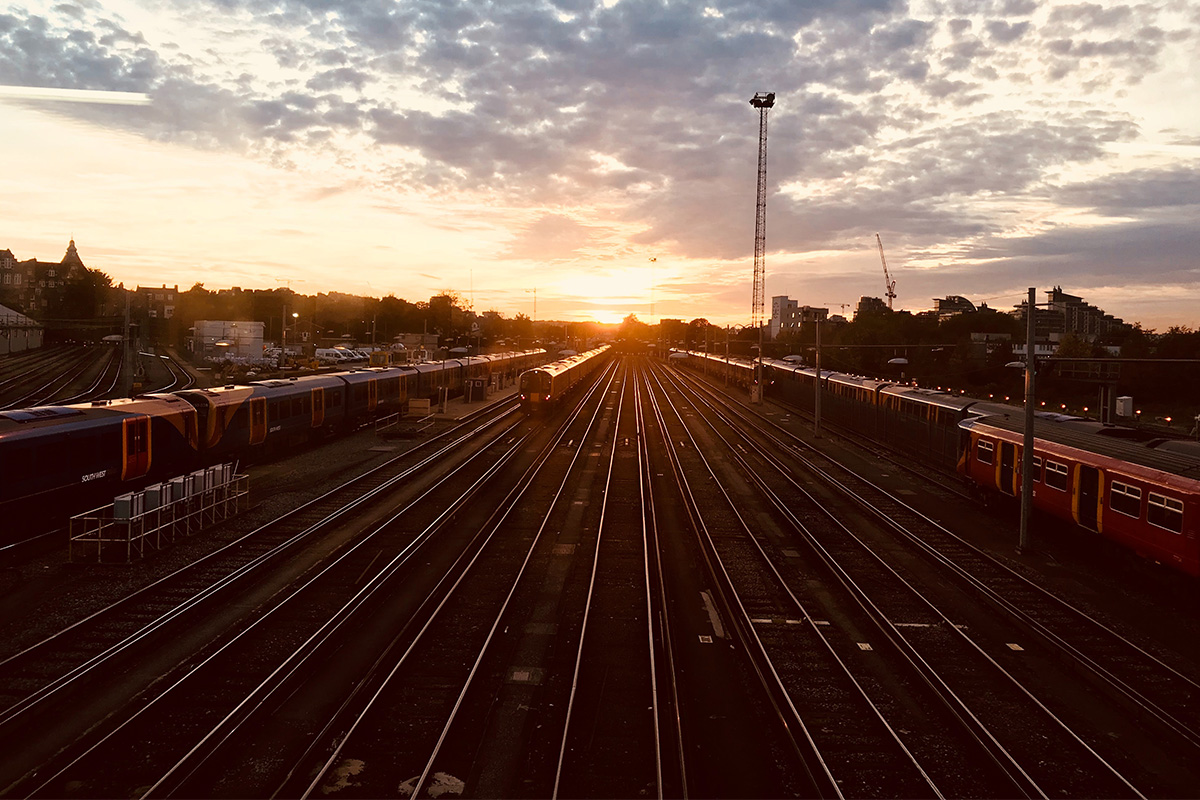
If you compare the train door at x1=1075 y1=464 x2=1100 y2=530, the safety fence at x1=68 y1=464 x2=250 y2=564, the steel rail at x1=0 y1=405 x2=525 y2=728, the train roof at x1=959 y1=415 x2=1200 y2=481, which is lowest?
the steel rail at x1=0 y1=405 x2=525 y2=728

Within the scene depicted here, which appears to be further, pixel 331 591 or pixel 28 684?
pixel 331 591

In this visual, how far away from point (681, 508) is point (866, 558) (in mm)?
7214

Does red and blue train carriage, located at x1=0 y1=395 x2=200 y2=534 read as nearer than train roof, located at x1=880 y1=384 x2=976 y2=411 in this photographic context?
Yes

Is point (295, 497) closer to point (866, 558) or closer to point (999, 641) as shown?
point (866, 558)

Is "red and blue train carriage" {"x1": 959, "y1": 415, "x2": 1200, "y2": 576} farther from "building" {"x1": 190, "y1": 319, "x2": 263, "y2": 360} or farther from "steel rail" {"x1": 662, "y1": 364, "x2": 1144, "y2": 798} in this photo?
"building" {"x1": 190, "y1": 319, "x2": 263, "y2": 360}

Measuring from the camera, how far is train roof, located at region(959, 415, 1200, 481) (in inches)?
657

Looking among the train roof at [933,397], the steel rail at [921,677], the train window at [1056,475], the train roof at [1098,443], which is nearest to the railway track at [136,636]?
the steel rail at [921,677]

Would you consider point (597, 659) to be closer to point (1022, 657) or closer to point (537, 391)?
point (1022, 657)

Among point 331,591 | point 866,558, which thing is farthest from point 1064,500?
point 331,591

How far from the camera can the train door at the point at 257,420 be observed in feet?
99.5

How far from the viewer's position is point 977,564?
19281 mm

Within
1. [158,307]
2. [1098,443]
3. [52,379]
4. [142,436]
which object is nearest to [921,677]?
[1098,443]

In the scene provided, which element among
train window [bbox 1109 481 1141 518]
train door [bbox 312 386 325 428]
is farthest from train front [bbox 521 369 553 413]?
train window [bbox 1109 481 1141 518]

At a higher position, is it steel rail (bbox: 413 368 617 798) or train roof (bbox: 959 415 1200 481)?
train roof (bbox: 959 415 1200 481)
